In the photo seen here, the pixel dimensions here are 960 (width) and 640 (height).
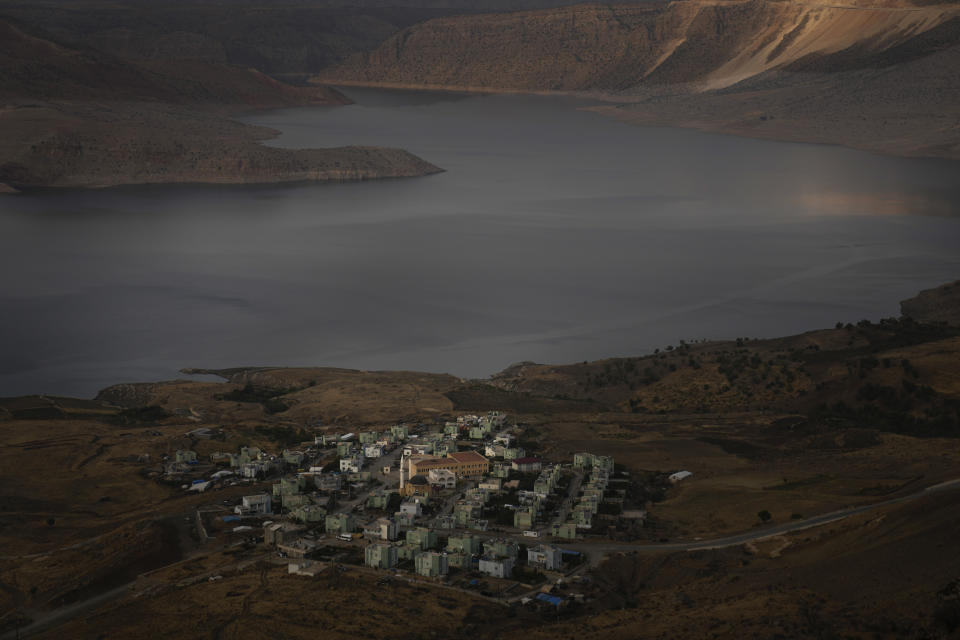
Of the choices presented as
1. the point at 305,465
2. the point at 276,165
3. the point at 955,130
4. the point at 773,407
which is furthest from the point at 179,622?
the point at 955,130

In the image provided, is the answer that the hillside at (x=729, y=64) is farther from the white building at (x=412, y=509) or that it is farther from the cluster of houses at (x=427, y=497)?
the white building at (x=412, y=509)

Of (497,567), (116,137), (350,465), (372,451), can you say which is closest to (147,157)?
(116,137)

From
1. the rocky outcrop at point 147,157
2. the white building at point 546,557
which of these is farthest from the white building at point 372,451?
the rocky outcrop at point 147,157

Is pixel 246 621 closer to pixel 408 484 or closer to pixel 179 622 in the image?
pixel 179 622

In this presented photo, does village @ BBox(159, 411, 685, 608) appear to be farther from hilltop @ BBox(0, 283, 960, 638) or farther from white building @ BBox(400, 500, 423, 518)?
hilltop @ BBox(0, 283, 960, 638)

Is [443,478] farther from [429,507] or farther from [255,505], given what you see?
[255,505]

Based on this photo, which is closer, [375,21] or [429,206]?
[429,206]
